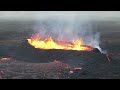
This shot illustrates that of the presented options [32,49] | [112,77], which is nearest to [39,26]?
[32,49]

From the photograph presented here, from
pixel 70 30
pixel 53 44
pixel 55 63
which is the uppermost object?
pixel 70 30

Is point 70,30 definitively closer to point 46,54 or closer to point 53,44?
point 53,44

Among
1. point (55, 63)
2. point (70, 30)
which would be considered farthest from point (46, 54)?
point (70, 30)

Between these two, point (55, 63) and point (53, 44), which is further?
point (53, 44)

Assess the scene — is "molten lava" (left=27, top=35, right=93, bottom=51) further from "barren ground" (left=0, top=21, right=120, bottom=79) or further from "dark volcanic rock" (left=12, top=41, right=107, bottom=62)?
"barren ground" (left=0, top=21, right=120, bottom=79)

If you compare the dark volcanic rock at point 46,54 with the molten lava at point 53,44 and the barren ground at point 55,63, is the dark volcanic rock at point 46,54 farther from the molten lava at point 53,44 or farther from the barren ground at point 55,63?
the molten lava at point 53,44

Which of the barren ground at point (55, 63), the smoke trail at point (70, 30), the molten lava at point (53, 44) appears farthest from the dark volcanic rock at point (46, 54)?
the smoke trail at point (70, 30)
